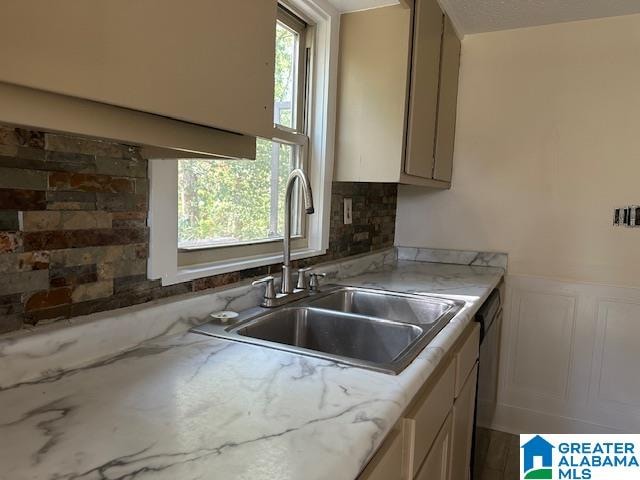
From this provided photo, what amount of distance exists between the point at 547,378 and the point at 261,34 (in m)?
2.36

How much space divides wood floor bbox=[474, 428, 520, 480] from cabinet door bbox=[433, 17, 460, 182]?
128 centimetres

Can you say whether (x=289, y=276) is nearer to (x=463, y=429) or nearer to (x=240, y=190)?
(x=240, y=190)

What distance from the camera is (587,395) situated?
231cm

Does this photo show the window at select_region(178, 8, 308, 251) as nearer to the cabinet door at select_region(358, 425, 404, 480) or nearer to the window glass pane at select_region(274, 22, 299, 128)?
the window glass pane at select_region(274, 22, 299, 128)

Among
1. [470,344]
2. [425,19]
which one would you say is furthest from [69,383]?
[425,19]

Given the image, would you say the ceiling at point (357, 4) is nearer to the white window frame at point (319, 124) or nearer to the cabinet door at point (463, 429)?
the white window frame at point (319, 124)

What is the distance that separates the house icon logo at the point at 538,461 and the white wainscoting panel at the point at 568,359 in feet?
1.25

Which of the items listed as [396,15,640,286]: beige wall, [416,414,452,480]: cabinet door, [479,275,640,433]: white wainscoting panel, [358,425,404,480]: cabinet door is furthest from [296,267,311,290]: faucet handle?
[479,275,640,433]: white wainscoting panel

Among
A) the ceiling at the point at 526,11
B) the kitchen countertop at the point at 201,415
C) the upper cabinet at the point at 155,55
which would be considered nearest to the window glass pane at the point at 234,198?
the kitchen countertop at the point at 201,415

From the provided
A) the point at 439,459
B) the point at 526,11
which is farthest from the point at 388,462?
the point at 526,11

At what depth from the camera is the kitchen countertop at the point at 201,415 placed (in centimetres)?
56

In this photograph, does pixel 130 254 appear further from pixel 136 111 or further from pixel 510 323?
pixel 510 323

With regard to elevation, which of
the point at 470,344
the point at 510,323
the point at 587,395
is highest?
the point at 470,344

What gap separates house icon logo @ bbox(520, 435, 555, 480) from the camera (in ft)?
4.98
